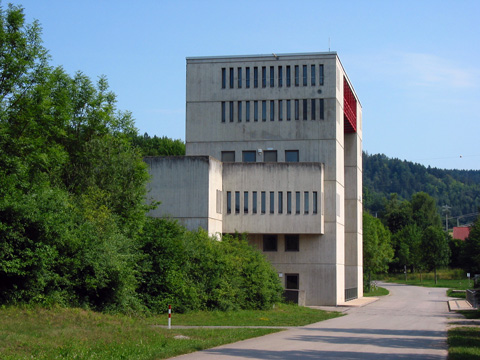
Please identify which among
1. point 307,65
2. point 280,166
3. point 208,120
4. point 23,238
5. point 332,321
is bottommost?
point 332,321

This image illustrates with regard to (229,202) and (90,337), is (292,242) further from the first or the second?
(90,337)

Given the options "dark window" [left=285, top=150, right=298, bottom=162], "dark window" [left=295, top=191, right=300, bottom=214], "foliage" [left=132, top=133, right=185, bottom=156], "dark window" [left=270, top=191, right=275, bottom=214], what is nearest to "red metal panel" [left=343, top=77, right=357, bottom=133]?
"dark window" [left=285, top=150, right=298, bottom=162]

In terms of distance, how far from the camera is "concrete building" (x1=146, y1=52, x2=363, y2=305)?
4675 centimetres

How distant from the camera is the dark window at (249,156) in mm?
50125

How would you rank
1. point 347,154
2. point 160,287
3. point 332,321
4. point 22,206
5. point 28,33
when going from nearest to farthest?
point 22,206
point 28,33
point 160,287
point 332,321
point 347,154

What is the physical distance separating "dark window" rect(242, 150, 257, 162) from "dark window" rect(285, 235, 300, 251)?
638cm

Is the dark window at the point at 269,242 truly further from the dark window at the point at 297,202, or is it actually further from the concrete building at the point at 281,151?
the dark window at the point at 297,202

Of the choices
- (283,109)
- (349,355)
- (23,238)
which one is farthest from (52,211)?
(283,109)

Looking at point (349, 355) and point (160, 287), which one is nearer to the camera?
point (349, 355)

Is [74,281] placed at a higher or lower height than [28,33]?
lower

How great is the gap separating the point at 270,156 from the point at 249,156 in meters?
1.59

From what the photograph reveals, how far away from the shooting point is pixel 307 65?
5009 centimetres

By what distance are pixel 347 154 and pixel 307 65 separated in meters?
13.5

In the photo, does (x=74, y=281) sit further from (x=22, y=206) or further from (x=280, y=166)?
(x=280, y=166)
